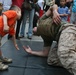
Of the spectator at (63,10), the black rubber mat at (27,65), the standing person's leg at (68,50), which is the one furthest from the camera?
the spectator at (63,10)

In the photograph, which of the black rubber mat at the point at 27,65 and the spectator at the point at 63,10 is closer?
the black rubber mat at the point at 27,65

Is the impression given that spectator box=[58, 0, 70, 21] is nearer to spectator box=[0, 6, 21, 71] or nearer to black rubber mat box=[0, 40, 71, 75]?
black rubber mat box=[0, 40, 71, 75]

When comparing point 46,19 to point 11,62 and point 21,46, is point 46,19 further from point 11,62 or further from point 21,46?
point 21,46

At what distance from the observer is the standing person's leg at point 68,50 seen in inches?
100

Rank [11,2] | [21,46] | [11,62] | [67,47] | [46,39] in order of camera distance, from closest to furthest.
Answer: [67,47] → [11,62] → [46,39] → [21,46] → [11,2]

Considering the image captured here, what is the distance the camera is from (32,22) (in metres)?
5.89

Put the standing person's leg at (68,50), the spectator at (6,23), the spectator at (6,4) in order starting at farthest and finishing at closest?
the spectator at (6,4)
the spectator at (6,23)
the standing person's leg at (68,50)

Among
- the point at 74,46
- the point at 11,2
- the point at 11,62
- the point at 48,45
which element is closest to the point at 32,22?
the point at 11,2

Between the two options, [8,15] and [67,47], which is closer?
[67,47]

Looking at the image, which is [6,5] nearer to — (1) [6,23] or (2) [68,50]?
(1) [6,23]

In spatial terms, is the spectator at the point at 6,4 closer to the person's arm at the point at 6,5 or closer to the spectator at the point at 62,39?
the person's arm at the point at 6,5

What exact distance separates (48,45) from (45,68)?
0.59m

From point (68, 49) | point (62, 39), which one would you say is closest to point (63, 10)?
point (62, 39)

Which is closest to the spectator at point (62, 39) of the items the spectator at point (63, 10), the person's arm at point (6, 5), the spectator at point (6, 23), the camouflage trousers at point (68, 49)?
the camouflage trousers at point (68, 49)
